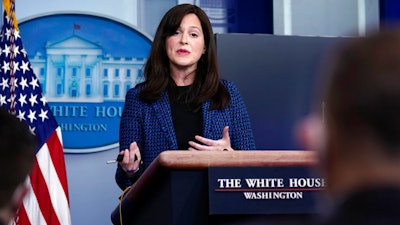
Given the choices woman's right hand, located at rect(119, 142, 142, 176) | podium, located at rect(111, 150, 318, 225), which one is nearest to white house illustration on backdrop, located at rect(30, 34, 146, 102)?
woman's right hand, located at rect(119, 142, 142, 176)

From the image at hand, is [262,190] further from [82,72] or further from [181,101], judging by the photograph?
[82,72]

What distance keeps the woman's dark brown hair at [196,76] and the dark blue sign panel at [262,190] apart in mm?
990

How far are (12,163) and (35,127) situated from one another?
10.5ft

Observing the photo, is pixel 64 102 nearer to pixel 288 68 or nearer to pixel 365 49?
pixel 288 68

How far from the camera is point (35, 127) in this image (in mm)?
4281

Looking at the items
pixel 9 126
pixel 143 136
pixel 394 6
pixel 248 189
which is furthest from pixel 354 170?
pixel 394 6

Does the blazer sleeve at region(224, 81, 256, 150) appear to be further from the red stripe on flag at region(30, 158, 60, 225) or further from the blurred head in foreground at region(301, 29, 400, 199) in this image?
the blurred head in foreground at region(301, 29, 400, 199)

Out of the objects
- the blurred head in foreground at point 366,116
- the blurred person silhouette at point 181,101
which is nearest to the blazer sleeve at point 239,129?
the blurred person silhouette at point 181,101

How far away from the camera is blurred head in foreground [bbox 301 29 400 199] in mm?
799

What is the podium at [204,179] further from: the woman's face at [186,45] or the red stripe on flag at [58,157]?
the red stripe on flag at [58,157]

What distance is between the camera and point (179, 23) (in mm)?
3326

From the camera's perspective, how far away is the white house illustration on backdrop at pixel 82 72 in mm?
4707

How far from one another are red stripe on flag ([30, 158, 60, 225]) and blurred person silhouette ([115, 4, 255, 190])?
3.86 feet

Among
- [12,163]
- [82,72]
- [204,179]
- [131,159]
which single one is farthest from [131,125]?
[12,163]
